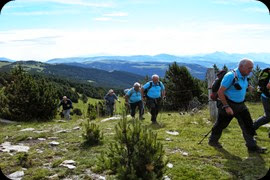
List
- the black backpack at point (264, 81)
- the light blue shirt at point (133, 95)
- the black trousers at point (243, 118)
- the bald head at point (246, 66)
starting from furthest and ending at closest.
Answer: the light blue shirt at point (133, 95)
the black backpack at point (264, 81)
the black trousers at point (243, 118)
the bald head at point (246, 66)

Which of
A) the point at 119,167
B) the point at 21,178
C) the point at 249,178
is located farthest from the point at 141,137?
the point at 21,178

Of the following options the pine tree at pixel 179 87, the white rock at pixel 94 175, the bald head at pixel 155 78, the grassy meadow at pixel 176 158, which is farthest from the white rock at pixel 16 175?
the pine tree at pixel 179 87

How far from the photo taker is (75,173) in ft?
21.7

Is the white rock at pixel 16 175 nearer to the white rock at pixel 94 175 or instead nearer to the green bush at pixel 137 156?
the white rock at pixel 94 175

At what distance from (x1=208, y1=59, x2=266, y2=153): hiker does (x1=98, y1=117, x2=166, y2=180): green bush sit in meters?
3.20

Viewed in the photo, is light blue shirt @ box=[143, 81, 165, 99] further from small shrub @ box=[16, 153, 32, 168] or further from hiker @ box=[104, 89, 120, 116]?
hiker @ box=[104, 89, 120, 116]

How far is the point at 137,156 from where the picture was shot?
504cm

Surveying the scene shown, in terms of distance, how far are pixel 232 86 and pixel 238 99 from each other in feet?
1.36

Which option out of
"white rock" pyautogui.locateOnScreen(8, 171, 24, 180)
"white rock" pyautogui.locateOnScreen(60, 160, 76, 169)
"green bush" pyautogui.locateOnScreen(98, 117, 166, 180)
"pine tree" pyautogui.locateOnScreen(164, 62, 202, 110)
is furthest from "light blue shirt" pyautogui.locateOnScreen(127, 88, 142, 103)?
"pine tree" pyautogui.locateOnScreen(164, 62, 202, 110)

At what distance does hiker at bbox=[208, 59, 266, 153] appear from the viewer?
7.43 meters

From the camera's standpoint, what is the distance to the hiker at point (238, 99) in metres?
7.43

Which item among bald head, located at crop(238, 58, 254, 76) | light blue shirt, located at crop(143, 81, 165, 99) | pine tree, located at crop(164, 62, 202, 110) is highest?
bald head, located at crop(238, 58, 254, 76)

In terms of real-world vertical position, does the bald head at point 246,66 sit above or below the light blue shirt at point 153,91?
above

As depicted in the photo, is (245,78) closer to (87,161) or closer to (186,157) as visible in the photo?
(186,157)
